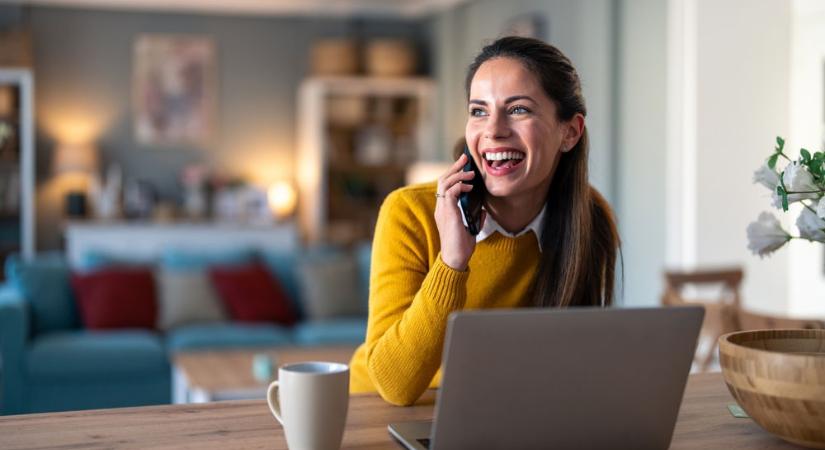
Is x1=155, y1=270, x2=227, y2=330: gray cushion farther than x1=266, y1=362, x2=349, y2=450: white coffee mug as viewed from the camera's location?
Yes

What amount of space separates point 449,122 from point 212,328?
3179mm

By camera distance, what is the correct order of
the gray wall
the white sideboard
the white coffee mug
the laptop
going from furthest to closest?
1. the gray wall
2. the white sideboard
3. the white coffee mug
4. the laptop

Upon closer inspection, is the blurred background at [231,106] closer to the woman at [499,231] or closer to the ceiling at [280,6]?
the ceiling at [280,6]

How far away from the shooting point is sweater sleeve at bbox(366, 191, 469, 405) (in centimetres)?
152

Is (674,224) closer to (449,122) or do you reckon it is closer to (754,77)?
(754,77)

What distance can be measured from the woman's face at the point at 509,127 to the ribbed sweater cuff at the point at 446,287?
0.19 m

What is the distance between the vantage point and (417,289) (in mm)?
1714

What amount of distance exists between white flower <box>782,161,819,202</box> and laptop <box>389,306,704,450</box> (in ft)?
0.89

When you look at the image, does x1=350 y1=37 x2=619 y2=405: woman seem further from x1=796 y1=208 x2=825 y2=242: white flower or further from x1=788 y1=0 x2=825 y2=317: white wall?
x1=788 y1=0 x2=825 y2=317: white wall

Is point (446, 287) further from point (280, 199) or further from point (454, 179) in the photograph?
point (280, 199)

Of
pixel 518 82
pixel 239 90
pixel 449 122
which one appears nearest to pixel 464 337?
pixel 518 82

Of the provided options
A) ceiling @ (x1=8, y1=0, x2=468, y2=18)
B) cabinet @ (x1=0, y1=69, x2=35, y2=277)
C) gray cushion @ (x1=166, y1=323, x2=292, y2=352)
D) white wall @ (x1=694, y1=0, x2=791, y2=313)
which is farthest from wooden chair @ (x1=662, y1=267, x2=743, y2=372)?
cabinet @ (x1=0, y1=69, x2=35, y2=277)

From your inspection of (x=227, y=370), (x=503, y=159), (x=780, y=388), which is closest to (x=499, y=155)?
(x=503, y=159)

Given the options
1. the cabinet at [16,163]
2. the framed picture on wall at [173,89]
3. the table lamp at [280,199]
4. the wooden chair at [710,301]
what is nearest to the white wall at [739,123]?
the wooden chair at [710,301]
